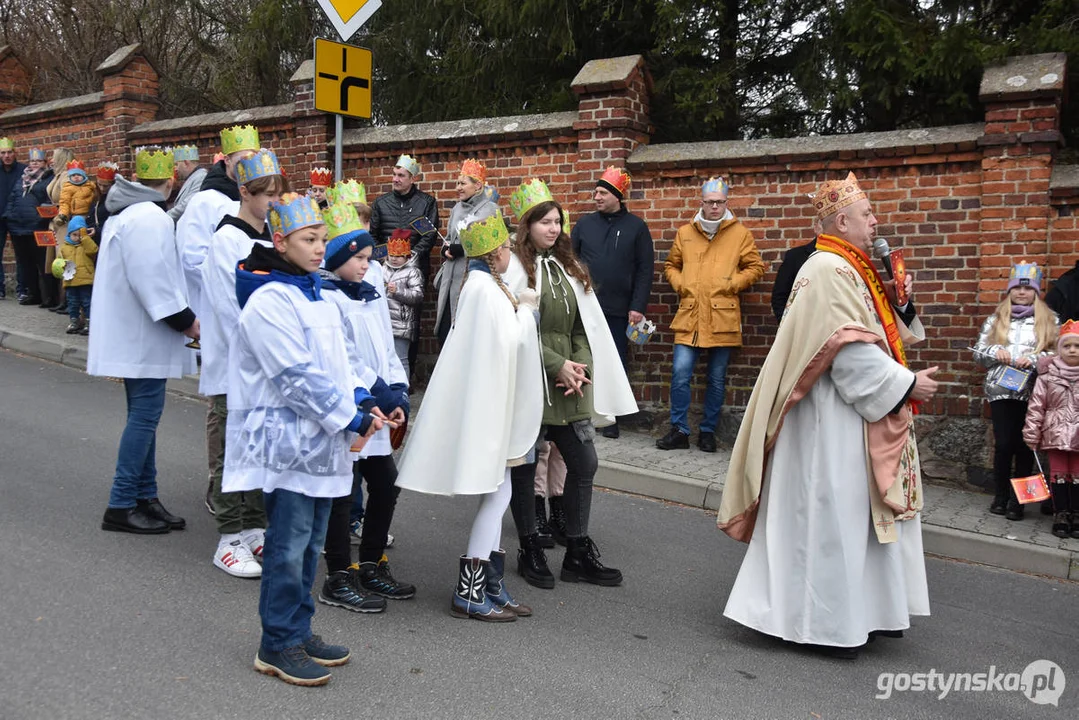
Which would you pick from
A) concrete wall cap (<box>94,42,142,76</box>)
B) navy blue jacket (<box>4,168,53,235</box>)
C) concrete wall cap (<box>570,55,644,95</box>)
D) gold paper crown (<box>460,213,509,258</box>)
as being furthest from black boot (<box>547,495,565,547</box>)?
concrete wall cap (<box>94,42,142,76</box>)

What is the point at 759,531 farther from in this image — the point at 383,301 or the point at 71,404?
the point at 71,404

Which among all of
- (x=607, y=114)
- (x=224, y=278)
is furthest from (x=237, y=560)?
(x=607, y=114)

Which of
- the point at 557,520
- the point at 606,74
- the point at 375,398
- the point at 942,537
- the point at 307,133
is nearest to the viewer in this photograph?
the point at 375,398

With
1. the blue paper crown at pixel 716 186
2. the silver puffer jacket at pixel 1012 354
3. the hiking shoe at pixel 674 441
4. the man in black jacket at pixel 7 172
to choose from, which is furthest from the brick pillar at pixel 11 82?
the silver puffer jacket at pixel 1012 354

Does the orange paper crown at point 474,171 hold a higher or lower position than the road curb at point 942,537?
higher

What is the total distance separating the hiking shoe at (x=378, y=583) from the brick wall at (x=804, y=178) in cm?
460

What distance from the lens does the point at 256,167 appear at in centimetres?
525

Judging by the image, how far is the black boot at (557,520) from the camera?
636 centimetres

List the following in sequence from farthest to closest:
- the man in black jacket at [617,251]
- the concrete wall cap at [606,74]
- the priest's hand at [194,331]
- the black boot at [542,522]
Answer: the concrete wall cap at [606,74] < the man in black jacket at [617,251] < the black boot at [542,522] < the priest's hand at [194,331]

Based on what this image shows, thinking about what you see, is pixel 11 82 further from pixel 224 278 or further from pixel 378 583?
pixel 378 583

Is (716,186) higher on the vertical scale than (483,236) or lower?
higher

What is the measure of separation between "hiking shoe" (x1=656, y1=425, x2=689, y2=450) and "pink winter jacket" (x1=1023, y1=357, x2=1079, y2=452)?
8.93 feet

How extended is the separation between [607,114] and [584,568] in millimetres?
5189

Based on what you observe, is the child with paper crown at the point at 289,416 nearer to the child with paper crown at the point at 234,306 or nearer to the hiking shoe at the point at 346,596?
the hiking shoe at the point at 346,596
